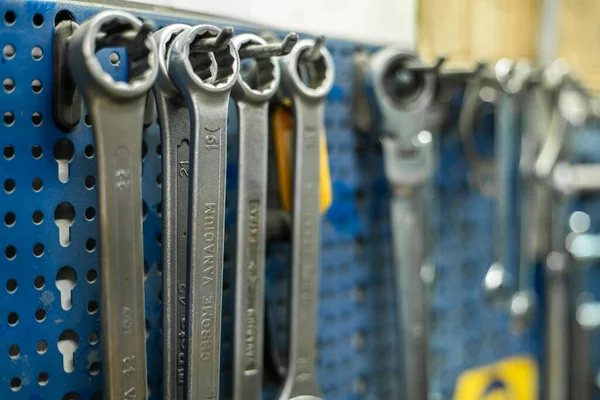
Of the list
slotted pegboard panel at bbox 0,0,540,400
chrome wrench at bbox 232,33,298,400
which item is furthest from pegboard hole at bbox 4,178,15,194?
chrome wrench at bbox 232,33,298,400

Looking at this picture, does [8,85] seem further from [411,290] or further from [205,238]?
[411,290]

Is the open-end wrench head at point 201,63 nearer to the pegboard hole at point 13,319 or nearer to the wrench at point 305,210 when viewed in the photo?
the wrench at point 305,210

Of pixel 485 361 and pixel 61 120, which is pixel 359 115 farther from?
pixel 485 361

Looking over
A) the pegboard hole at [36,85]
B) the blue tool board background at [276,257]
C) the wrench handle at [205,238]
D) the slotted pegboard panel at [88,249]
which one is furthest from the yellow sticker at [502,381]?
the pegboard hole at [36,85]

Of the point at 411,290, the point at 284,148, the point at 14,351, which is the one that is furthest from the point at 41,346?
the point at 411,290

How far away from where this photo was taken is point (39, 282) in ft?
1.99

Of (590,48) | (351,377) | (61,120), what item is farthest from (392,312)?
(590,48)

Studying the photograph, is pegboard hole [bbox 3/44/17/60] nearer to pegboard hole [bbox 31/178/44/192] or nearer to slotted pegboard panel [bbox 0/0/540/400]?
slotted pegboard panel [bbox 0/0/540/400]

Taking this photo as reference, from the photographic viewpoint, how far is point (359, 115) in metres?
0.86

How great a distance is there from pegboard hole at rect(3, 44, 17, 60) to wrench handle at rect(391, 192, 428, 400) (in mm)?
505

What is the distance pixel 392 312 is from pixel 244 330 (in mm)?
342

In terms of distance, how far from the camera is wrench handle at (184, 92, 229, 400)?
582 mm

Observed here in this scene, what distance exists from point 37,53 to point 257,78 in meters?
0.23

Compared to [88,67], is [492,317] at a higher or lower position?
lower
